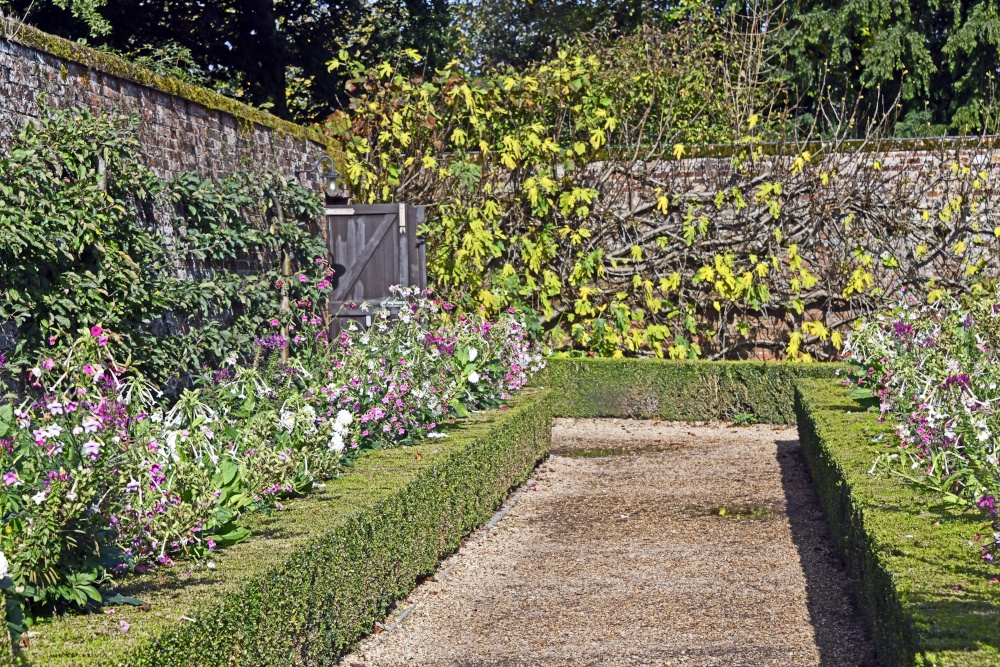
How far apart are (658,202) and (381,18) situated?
24.2 feet

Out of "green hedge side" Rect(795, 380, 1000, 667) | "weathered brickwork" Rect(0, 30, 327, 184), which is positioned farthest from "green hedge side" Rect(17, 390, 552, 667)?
"weathered brickwork" Rect(0, 30, 327, 184)

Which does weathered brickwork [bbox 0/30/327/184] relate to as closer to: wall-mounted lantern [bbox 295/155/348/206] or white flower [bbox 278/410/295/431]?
wall-mounted lantern [bbox 295/155/348/206]

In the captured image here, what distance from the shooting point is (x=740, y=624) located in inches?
193

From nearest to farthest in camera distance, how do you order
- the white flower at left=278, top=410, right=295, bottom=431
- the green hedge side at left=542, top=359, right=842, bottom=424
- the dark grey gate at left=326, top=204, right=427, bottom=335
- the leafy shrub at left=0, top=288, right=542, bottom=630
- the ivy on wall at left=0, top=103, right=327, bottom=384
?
the leafy shrub at left=0, top=288, right=542, bottom=630 → the white flower at left=278, top=410, right=295, bottom=431 → the ivy on wall at left=0, top=103, right=327, bottom=384 → the dark grey gate at left=326, top=204, right=427, bottom=335 → the green hedge side at left=542, top=359, right=842, bottom=424

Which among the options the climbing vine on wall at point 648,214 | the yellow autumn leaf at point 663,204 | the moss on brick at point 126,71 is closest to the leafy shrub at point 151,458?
the moss on brick at point 126,71

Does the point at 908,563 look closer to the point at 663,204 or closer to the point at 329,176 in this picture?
the point at 329,176

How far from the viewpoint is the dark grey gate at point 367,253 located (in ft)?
32.9

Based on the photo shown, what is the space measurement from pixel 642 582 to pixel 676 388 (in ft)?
18.7

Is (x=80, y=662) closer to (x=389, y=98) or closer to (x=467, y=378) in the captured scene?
(x=467, y=378)

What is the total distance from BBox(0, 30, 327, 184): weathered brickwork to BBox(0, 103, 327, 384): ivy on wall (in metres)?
0.11

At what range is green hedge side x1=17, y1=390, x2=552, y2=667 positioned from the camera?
2875mm

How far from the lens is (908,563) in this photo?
3.78 metres

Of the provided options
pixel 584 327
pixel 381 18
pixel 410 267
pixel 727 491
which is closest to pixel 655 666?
pixel 727 491

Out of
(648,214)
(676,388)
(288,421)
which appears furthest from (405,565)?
(648,214)
